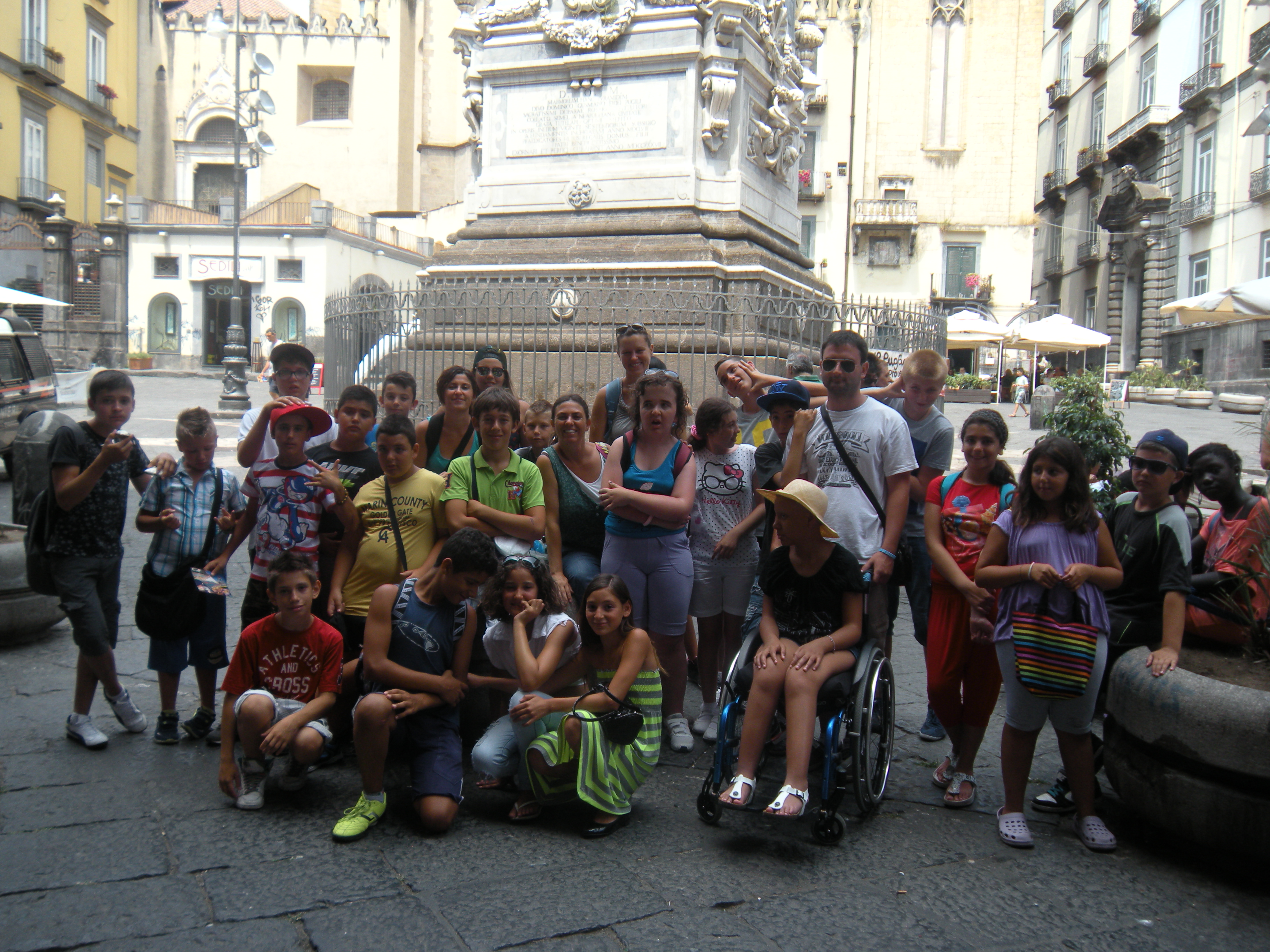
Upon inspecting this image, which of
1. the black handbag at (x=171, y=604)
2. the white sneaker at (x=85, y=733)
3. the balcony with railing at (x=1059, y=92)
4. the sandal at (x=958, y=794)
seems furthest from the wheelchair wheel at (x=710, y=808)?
the balcony with railing at (x=1059, y=92)

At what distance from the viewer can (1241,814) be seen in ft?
10.9

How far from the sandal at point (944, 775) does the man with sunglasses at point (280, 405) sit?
3.16 meters

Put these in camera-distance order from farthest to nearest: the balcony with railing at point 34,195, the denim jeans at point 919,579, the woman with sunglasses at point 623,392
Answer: the balcony with railing at point 34,195 → the woman with sunglasses at point 623,392 → the denim jeans at point 919,579

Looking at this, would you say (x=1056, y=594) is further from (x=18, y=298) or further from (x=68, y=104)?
(x=68, y=104)

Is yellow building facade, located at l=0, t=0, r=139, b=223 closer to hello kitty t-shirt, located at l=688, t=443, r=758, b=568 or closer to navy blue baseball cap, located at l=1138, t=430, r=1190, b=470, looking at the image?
hello kitty t-shirt, located at l=688, t=443, r=758, b=568

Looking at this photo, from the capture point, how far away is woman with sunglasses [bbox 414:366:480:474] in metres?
5.20

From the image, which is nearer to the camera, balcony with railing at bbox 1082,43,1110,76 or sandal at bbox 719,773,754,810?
sandal at bbox 719,773,754,810

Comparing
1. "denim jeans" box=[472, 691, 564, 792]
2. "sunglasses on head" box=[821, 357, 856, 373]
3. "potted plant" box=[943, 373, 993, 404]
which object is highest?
"potted plant" box=[943, 373, 993, 404]

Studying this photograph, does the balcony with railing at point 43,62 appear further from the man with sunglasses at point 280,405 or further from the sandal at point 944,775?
the sandal at point 944,775

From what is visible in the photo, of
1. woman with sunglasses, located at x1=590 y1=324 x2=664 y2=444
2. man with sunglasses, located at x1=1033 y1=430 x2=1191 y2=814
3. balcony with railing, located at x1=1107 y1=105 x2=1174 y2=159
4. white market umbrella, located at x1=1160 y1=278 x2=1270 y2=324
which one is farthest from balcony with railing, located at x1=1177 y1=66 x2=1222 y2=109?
man with sunglasses, located at x1=1033 y1=430 x2=1191 y2=814

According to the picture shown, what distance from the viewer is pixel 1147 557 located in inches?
161

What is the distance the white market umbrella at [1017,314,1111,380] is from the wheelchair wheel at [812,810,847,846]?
74.7 feet

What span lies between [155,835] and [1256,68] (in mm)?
30254

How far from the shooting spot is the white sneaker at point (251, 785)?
12.5 feet
